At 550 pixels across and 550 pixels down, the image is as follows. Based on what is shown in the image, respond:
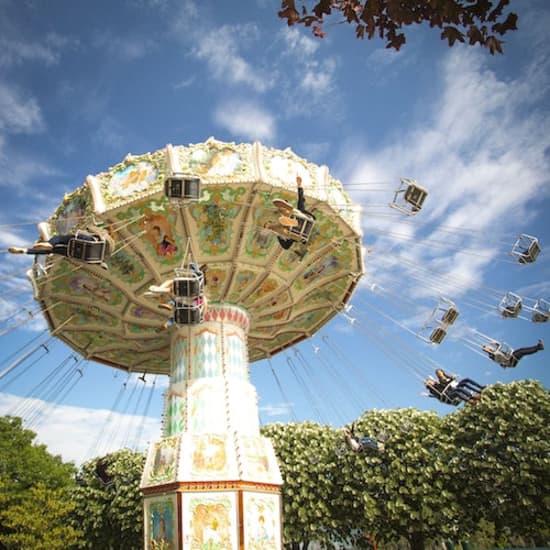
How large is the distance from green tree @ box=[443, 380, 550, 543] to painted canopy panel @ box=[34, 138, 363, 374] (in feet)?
22.1

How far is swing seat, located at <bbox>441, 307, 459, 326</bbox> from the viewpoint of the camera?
48.6 feet

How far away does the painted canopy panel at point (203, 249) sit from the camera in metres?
12.8

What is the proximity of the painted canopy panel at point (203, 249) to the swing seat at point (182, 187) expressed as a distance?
1109 millimetres

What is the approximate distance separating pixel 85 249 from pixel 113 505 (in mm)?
17748

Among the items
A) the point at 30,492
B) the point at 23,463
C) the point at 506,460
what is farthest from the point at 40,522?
the point at 506,460

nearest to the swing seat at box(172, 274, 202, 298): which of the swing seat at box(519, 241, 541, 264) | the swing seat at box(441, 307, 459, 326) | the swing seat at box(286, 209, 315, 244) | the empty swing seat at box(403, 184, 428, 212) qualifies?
the swing seat at box(286, 209, 315, 244)

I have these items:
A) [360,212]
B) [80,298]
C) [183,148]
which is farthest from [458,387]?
[80,298]

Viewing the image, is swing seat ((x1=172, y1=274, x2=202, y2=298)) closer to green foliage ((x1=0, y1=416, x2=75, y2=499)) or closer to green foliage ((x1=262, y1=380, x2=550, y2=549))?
green foliage ((x1=262, y1=380, x2=550, y2=549))

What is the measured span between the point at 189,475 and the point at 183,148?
7.92 meters

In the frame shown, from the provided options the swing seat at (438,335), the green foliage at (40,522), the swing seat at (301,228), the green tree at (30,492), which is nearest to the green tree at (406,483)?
the swing seat at (438,335)

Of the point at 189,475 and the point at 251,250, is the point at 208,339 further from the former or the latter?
the point at 189,475

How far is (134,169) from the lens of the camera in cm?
1304

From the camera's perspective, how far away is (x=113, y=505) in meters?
23.7

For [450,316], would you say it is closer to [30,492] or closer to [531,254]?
[531,254]
